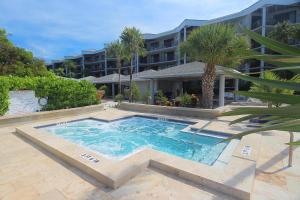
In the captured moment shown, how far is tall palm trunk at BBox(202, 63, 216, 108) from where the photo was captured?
12000mm

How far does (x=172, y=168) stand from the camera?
4.30 metres

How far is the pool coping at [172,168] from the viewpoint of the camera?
11.9 feet

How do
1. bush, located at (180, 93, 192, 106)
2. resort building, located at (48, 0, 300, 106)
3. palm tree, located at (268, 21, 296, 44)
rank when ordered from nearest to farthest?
bush, located at (180, 93, 192, 106) → resort building, located at (48, 0, 300, 106) → palm tree, located at (268, 21, 296, 44)

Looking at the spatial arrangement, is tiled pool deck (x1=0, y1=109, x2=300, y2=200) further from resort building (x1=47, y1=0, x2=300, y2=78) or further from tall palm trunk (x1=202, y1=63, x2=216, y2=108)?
resort building (x1=47, y1=0, x2=300, y2=78)

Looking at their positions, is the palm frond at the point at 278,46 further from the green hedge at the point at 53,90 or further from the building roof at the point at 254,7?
the building roof at the point at 254,7

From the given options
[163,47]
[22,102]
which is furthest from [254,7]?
[22,102]

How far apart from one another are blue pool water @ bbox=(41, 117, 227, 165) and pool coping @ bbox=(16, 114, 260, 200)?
5.77 ft

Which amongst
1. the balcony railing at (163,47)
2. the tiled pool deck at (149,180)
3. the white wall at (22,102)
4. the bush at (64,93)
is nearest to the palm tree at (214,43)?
the tiled pool deck at (149,180)

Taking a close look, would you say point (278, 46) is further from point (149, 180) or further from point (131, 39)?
point (131, 39)

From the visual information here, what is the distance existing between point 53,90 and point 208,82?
1034 cm

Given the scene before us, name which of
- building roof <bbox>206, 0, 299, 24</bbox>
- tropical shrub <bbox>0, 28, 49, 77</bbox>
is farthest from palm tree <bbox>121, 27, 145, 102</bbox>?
building roof <bbox>206, 0, 299, 24</bbox>

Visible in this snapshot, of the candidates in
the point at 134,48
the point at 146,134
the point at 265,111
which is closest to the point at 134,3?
the point at 146,134

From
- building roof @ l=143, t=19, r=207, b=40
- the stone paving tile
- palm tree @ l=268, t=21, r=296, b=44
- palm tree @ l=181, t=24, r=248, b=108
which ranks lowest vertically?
the stone paving tile

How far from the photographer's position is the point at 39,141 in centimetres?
634
